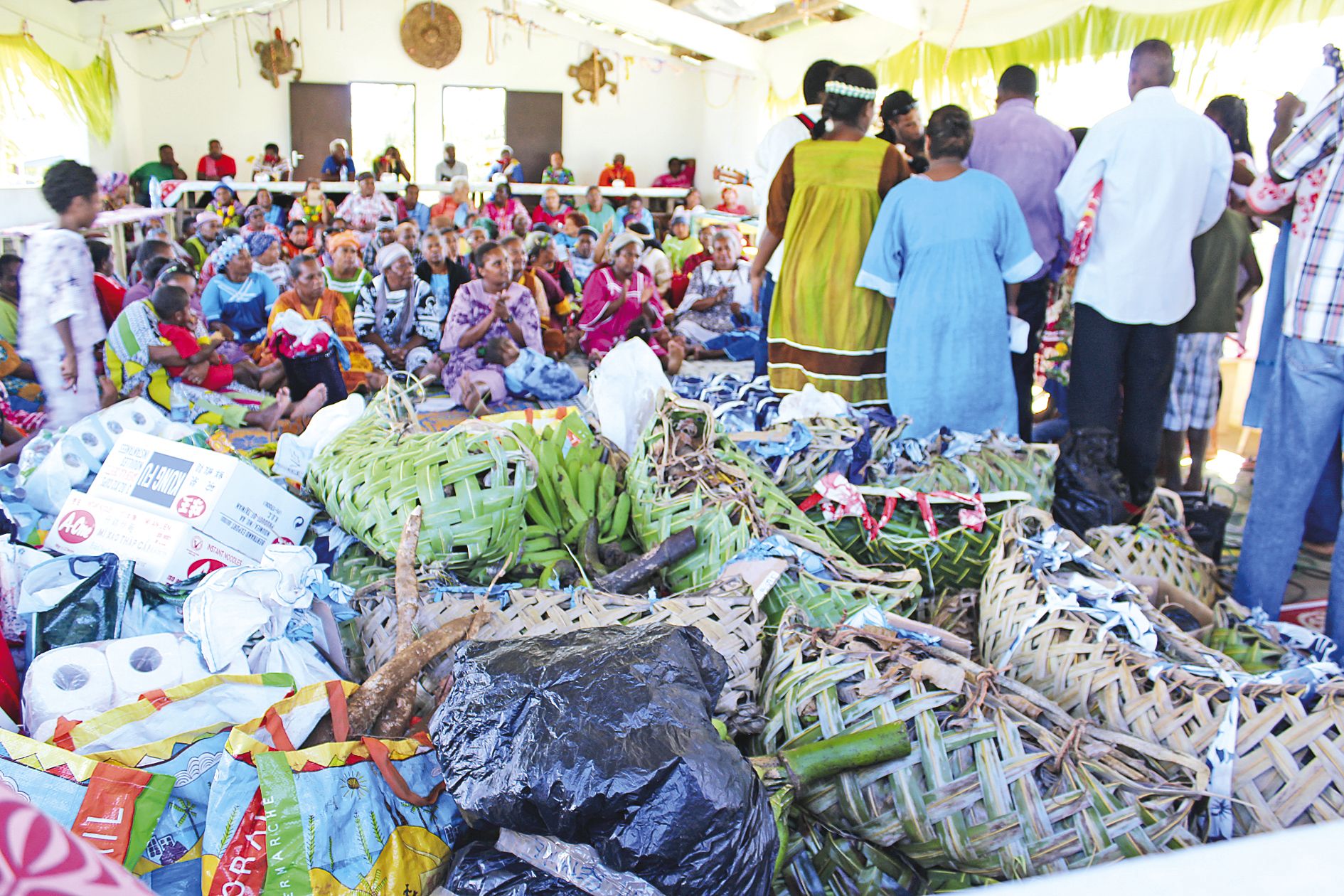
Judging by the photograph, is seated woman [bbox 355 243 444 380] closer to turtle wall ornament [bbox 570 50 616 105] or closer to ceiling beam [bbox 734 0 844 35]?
ceiling beam [bbox 734 0 844 35]

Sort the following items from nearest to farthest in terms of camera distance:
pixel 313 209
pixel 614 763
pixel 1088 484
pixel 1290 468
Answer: pixel 614 763 < pixel 1290 468 < pixel 1088 484 < pixel 313 209

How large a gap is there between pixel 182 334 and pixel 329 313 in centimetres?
111

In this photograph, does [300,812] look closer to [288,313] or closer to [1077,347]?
[1077,347]

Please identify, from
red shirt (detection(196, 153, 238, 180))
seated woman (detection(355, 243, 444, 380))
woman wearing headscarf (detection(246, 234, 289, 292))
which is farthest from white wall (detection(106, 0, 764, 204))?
seated woman (detection(355, 243, 444, 380))

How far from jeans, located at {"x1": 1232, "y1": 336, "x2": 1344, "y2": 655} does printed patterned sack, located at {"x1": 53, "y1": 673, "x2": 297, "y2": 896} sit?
7.28 ft

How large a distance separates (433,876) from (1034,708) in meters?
0.80

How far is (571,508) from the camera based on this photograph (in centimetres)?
214

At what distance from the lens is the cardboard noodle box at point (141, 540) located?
69.7 inches

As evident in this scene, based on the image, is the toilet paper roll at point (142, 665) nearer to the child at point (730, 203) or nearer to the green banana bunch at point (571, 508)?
the green banana bunch at point (571, 508)

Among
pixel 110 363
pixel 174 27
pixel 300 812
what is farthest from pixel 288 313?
pixel 174 27

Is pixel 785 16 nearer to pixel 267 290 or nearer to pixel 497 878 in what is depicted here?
pixel 267 290

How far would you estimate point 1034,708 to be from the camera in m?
1.27

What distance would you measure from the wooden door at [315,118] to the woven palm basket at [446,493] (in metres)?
14.6

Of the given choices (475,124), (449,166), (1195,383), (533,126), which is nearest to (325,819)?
(1195,383)
